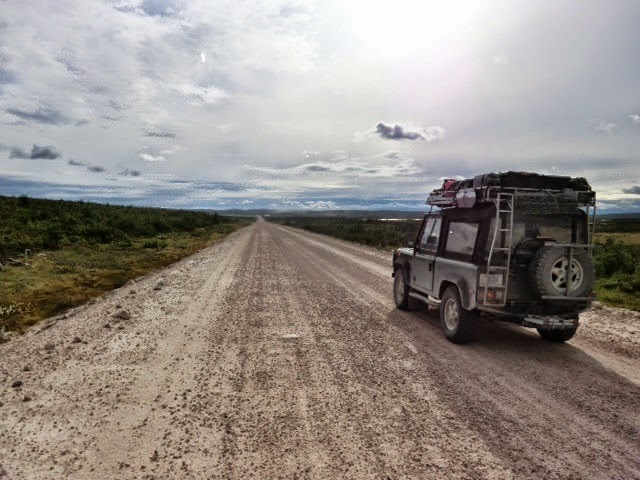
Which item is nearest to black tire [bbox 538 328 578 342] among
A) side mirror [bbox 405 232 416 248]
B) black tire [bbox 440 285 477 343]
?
black tire [bbox 440 285 477 343]

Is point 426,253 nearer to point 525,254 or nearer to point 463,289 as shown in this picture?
point 463,289

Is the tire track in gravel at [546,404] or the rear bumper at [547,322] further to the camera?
the rear bumper at [547,322]

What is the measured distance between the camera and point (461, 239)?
745 cm

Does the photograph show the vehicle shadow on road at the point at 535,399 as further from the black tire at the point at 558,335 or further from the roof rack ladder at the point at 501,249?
the roof rack ladder at the point at 501,249

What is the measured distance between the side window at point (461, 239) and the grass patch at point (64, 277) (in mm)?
8313

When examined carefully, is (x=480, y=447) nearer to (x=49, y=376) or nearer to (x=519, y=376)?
(x=519, y=376)

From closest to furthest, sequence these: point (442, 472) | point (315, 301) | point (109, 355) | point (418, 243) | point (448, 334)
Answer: point (442, 472), point (109, 355), point (448, 334), point (418, 243), point (315, 301)

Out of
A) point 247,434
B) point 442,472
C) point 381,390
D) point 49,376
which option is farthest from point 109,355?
point 442,472

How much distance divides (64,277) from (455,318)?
12.2 meters

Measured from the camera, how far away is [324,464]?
3699 millimetres

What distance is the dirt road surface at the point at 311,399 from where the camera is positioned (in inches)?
148

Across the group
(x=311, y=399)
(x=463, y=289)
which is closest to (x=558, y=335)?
(x=463, y=289)

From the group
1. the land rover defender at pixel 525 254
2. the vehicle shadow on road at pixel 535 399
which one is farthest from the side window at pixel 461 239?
the vehicle shadow on road at pixel 535 399

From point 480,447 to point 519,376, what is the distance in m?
2.17
